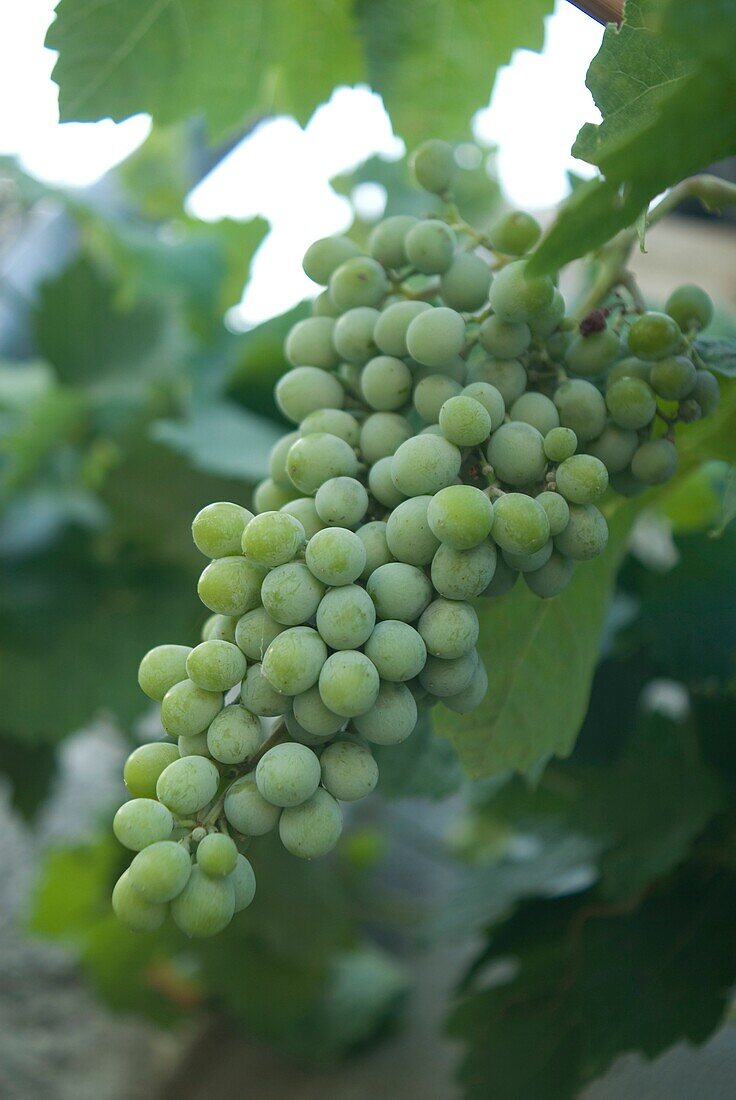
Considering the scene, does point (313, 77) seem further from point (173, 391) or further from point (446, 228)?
point (173, 391)

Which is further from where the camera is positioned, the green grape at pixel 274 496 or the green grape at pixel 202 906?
the green grape at pixel 274 496

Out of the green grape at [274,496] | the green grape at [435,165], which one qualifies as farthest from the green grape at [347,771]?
the green grape at [435,165]

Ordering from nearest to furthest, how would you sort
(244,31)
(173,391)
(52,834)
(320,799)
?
(320,799) → (244,31) → (173,391) → (52,834)

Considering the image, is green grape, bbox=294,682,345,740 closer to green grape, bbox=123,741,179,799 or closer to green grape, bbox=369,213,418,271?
green grape, bbox=123,741,179,799

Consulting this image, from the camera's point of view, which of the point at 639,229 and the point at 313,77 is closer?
the point at 639,229

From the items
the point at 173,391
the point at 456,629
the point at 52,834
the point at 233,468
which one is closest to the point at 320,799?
the point at 456,629

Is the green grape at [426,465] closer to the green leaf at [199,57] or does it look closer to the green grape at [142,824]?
the green grape at [142,824]

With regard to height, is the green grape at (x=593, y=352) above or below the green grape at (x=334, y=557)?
above
